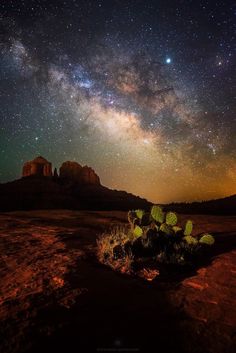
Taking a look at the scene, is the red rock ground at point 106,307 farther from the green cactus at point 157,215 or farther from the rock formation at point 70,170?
the rock formation at point 70,170

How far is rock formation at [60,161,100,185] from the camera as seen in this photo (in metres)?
94.3

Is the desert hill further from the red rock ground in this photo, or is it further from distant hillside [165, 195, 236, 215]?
the red rock ground

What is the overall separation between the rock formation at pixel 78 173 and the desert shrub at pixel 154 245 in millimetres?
84394

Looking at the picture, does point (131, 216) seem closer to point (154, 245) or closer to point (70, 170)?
point (154, 245)

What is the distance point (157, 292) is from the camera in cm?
486

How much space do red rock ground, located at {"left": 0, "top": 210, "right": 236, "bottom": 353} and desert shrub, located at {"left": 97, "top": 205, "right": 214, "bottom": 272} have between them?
1.33ft

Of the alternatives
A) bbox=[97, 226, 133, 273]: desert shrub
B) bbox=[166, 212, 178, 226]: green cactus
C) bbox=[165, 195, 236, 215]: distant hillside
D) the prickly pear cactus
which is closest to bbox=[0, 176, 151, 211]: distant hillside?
bbox=[165, 195, 236, 215]: distant hillside

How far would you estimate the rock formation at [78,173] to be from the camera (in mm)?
94312

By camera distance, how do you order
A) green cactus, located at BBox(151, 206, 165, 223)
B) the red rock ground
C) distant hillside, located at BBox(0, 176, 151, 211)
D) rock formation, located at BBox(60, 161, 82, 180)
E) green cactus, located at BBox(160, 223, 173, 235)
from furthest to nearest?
rock formation, located at BBox(60, 161, 82, 180) < distant hillside, located at BBox(0, 176, 151, 211) < green cactus, located at BBox(151, 206, 165, 223) < green cactus, located at BBox(160, 223, 173, 235) < the red rock ground

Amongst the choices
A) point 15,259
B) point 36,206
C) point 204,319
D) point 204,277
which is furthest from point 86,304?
point 36,206

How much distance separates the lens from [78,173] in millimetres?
97312

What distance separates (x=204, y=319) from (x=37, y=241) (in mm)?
6071

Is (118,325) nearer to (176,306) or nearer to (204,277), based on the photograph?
(176,306)

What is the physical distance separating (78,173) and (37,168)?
1431cm
